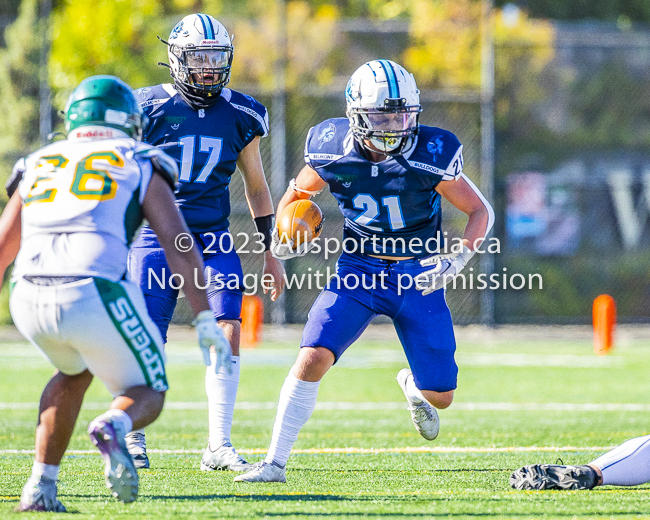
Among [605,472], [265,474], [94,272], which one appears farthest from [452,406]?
[94,272]

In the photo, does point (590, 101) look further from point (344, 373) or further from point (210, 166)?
point (210, 166)

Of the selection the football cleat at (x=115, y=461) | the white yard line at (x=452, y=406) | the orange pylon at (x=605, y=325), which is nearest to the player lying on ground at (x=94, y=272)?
the football cleat at (x=115, y=461)

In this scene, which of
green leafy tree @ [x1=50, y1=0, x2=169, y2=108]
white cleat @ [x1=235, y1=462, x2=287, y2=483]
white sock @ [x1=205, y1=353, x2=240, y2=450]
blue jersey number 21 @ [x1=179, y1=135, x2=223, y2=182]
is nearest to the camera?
white cleat @ [x1=235, y1=462, x2=287, y2=483]

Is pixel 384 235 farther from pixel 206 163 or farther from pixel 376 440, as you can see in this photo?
pixel 376 440

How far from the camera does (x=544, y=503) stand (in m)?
3.63

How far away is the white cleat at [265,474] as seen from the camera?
4.18m

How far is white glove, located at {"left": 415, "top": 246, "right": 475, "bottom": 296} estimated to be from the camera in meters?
4.34

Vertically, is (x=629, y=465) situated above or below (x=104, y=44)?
below

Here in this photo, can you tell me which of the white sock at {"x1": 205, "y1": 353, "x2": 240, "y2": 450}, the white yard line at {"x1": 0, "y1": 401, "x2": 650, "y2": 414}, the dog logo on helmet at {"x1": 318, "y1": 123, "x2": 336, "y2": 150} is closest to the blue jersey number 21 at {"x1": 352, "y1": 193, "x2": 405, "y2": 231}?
the dog logo on helmet at {"x1": 318, "y1": 123, "x2": 336, "y2": 150}

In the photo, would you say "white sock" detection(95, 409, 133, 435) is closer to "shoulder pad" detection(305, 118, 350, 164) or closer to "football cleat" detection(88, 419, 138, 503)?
"football cleat" detection(88, 419, 138, 503)

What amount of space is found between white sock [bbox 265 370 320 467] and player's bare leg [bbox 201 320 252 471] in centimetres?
33

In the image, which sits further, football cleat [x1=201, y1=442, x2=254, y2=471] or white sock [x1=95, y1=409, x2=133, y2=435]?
football cleat [x1=201, y1=442, x2=254, y2=471]

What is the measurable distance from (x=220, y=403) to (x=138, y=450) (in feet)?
1.48

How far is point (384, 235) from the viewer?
4.65 m
